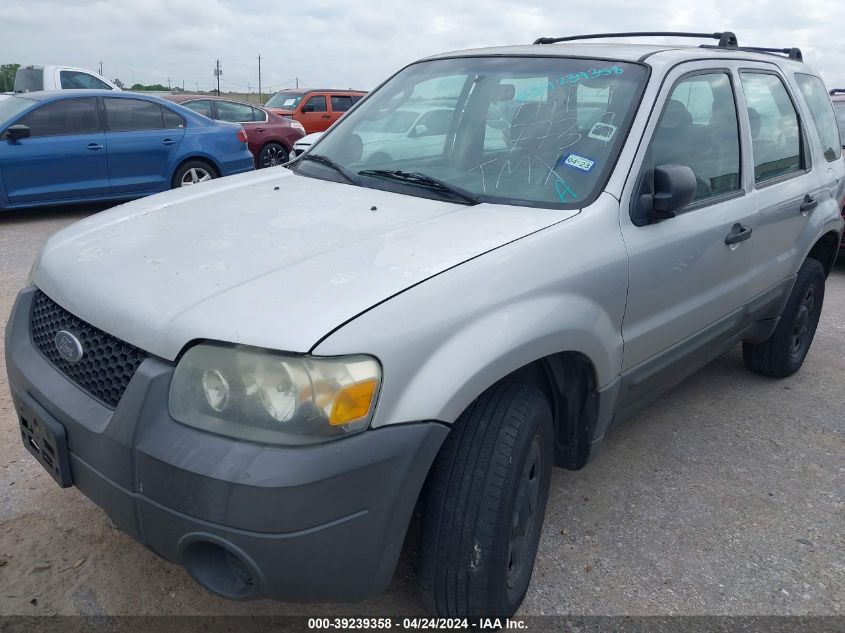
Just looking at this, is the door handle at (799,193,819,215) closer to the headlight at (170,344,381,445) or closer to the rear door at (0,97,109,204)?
the headlight at (170,344,381,445)

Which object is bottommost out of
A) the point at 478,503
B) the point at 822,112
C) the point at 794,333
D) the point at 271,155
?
the point at 794,333

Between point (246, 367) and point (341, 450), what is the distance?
299 mm

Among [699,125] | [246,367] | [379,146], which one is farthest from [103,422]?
[699,125]

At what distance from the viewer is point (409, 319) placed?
1813 millimetres

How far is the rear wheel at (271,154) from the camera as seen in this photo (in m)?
13.0

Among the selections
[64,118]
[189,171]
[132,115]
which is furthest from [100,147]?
[189,171]

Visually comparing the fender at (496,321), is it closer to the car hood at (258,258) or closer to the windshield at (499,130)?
the car hood at (258,258)

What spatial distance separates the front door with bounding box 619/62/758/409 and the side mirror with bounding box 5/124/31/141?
7028 millimetres

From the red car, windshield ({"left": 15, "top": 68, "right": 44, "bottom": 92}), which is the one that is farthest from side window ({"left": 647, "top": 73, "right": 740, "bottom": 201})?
windshield ({"left": 15, "top": 68, "right": 44, "bottom": 92})

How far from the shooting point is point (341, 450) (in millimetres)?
1705

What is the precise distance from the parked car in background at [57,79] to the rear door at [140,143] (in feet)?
12.3

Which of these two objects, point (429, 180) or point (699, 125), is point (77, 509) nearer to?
point (429, 180)

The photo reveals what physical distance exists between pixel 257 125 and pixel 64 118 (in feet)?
16.3

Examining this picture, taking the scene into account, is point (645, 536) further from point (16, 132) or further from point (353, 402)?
point (16, 132)
